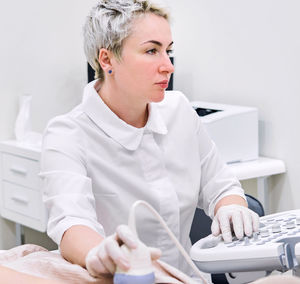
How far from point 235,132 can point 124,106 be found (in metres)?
1.11

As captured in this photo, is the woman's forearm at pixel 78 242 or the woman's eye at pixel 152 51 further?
the woman's eye at pixel 152 51

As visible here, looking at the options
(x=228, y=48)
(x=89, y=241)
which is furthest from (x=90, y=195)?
(x=228, y=48)

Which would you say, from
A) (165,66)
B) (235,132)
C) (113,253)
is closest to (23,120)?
(235,132)

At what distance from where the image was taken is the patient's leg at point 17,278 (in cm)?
92

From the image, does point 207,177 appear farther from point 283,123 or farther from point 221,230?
point 283,123

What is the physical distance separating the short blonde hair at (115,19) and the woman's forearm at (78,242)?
455 millimetres

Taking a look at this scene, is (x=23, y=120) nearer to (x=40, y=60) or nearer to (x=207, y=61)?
(x=40, y=60)

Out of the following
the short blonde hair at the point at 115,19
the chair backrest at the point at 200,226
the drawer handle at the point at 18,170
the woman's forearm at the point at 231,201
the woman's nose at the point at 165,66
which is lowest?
the drawer handle at the point at 18,170

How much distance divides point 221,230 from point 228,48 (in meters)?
1.63

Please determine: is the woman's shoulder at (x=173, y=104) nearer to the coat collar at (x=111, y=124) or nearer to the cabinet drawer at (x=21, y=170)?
the coat collar at (x=111, y=124)

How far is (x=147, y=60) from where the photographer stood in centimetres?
148

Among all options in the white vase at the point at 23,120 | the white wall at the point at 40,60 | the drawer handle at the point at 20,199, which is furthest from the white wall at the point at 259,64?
the drawer handle at the point at 20,199

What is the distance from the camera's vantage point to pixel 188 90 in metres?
3.05

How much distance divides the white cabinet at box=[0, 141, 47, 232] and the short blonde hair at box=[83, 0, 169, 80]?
1.36m
